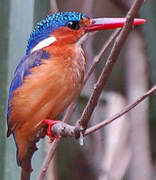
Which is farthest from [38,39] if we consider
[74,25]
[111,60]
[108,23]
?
[111,60]

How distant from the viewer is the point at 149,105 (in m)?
2.70

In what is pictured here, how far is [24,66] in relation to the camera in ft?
5.63

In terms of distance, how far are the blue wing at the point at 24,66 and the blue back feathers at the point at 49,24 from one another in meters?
0.04

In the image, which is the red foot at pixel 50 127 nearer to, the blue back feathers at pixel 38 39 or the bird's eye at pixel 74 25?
the blue back feathers at pixel 38 39

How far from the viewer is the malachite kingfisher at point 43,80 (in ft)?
5.50

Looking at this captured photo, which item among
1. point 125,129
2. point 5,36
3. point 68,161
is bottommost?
point 68,161

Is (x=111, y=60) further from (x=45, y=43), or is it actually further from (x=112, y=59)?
(x=45, y=43)

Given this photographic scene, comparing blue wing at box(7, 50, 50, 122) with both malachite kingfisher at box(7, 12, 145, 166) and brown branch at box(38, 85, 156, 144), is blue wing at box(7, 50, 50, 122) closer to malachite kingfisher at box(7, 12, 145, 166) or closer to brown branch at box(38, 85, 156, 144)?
malachite kingfisher at box(7, 12, 145, 166)

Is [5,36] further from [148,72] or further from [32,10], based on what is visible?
[148,72]

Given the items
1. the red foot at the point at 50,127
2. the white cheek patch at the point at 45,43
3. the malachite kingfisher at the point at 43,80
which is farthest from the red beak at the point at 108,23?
the red foot at the point at 50,127

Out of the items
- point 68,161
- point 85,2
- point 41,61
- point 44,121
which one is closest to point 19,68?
point 41,61

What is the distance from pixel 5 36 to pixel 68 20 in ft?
0.80

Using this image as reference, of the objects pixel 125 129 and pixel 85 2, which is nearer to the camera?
pixel 85 2

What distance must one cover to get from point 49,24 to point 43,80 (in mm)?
243
